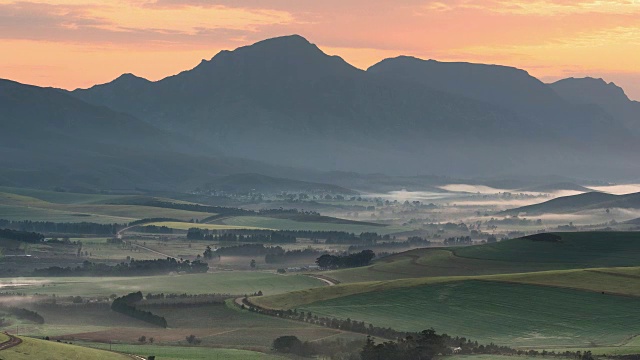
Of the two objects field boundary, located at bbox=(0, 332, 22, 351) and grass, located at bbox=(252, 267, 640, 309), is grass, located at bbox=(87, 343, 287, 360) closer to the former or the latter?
field boundary, located at bbox=(0, 332, 22, 351)

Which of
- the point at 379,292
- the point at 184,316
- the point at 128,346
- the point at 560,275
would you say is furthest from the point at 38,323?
the point at 560,275

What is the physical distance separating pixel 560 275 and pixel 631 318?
29969 mm

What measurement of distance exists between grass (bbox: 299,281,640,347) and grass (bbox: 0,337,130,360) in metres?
47.0

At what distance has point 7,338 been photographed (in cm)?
12531

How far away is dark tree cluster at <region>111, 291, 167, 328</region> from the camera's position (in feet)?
587

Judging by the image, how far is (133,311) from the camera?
187750 millimetres

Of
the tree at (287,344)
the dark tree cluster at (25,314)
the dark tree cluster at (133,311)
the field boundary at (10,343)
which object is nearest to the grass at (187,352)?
the tree at (287,344)

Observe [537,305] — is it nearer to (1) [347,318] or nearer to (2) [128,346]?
(1) [347,318]

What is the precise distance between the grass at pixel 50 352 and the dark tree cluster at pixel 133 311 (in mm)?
47069

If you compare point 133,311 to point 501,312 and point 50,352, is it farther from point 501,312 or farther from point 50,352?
point 50,352

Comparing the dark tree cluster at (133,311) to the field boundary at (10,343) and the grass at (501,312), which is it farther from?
the field boundary at (10,343)

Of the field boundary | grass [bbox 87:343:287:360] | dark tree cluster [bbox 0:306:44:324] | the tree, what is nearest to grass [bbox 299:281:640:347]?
the tree

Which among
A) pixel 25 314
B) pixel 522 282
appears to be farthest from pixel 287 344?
pixel 522 282

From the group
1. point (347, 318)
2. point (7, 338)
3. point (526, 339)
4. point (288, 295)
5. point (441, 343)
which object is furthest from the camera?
point (288, 295)
